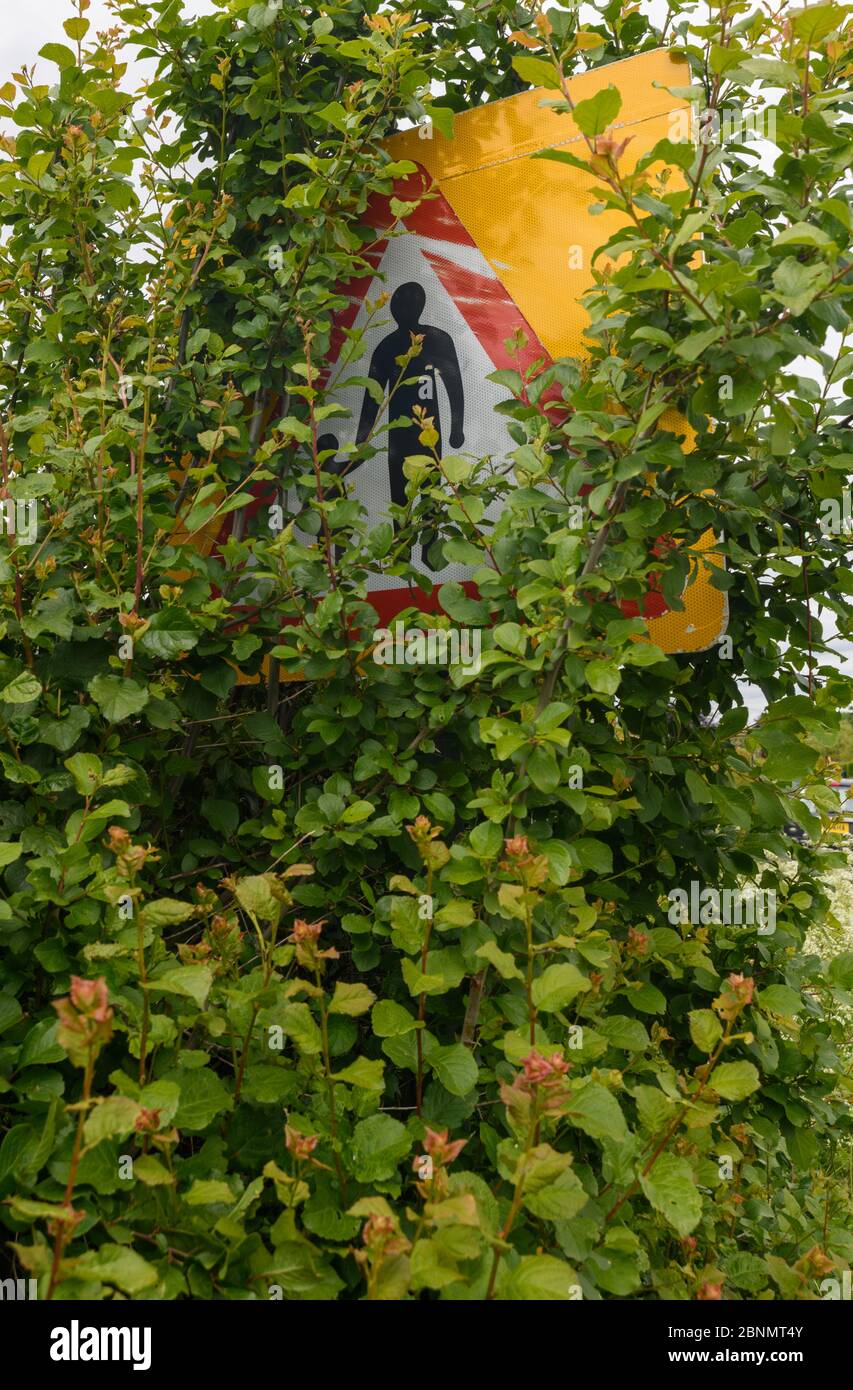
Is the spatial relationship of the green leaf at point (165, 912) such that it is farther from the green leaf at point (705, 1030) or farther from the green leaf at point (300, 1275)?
the green leaf at point (705, 1030)

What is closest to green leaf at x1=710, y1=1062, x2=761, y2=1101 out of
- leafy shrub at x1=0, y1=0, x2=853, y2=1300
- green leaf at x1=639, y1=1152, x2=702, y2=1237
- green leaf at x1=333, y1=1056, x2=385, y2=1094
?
leafy shrub at x1=0, y1=0, x2=853, y2=1300

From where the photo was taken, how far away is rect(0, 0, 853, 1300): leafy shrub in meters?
1.30

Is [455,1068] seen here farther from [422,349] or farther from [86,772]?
[422,349]

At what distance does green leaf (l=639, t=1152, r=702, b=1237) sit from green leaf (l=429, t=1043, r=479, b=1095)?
0.27 m

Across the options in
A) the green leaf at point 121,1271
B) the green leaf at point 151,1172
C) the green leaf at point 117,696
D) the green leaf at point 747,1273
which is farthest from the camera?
the green leaf at point 747,1273

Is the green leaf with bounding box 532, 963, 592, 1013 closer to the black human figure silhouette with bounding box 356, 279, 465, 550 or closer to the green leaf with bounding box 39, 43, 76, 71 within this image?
the black human figure silhouette with bounding box 356, 279, 465, 550

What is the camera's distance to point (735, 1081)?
53.6 inches

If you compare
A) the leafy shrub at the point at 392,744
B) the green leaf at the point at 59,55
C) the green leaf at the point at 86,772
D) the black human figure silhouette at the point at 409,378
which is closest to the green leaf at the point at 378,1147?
the leafy shrub at the point at 392,744

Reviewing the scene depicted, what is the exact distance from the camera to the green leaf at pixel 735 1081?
4.42 feet

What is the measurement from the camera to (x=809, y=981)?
228 cm

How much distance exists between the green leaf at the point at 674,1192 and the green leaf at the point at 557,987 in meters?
0.25

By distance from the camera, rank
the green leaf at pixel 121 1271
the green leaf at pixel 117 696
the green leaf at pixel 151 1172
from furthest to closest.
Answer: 1. the green leaf at pixel 117 696
2. the green leaf at pixel 151 1172
3. the green leaf at pixel 121 1271
